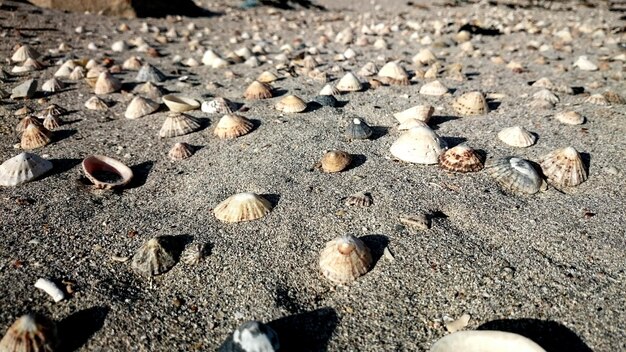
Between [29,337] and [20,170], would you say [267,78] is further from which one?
[29,337]

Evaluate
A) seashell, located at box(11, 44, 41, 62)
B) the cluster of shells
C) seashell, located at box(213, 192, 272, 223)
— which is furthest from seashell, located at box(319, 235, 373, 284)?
seashell, located at box(11, 44, 41, 62)

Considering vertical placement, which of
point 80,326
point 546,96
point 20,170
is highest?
point 20,170

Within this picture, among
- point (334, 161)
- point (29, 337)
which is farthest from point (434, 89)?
point (29, 337)

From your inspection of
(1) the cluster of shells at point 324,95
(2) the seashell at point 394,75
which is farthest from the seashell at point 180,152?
(2) the seashell at point 394,75

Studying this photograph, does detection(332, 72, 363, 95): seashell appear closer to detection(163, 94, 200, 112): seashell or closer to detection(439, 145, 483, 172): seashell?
detection(163, 94, 200, 112): seashell

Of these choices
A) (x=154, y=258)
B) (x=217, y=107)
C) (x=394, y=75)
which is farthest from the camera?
(x=394, y=75)

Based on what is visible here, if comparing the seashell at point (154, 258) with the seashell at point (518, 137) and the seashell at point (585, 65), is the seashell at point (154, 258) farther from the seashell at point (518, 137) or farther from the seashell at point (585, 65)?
the seashell at point (585, 65)

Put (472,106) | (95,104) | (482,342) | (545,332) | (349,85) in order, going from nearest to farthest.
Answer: (482,342) < (545,332) < (472,106) < (95,104) < (349,85)
